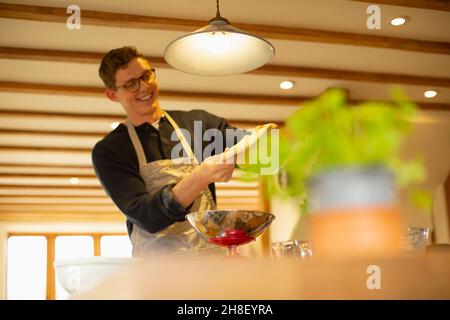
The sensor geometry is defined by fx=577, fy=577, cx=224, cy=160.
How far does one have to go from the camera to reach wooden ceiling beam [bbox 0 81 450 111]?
5.20 m

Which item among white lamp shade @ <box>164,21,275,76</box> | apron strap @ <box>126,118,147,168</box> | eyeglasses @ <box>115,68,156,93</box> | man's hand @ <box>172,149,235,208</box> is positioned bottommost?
man's hand @ <box>172,149,235,208</box>

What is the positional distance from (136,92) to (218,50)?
50 cm

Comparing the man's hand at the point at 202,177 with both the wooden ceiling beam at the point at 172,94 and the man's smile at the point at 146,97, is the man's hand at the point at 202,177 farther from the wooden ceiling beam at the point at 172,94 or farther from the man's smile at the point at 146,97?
the wooden ceiling beam at the point at 172,94

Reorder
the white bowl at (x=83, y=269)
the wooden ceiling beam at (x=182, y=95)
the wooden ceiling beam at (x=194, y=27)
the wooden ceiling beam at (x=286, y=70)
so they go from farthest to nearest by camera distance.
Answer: the wooden ceiling beam at (x=182, y=95) → the wooden ceiling beam at (x=286, y=70) → the wooden ceiling beam at (x=194, y=27) → the white bowl at (x=83, y=269)

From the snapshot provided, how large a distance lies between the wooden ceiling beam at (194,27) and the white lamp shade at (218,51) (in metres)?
1.62

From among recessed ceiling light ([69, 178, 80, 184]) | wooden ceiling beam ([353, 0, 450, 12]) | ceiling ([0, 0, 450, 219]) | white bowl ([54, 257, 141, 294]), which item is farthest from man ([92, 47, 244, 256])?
recessed ceiling light ([69, 178, 80, 184])

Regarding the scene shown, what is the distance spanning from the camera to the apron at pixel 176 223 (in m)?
2.23

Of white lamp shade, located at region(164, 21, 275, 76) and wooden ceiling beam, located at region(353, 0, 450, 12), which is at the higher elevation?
wooden ceiling beam, located at region(353, 0, 450, 12)

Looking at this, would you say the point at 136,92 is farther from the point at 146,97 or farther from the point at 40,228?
the point at 40,228

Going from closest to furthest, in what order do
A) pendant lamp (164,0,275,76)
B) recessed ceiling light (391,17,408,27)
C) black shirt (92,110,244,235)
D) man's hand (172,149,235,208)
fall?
man's hand (172,149,235,208), black shirt (92,110,244,235), pendant lamp (164,0,275,76), recessed ceiling light (391,17,408,27)

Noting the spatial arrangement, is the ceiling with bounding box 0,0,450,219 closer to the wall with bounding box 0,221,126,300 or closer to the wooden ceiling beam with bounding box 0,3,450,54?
the wooden ceiling beam with bounding box 0,3,450,54

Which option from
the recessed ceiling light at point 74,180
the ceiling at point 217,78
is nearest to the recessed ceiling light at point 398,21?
the ceiling at point 217,78

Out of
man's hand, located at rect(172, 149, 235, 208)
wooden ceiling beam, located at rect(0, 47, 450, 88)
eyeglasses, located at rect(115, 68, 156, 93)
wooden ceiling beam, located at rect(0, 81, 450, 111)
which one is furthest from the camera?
wooden ceiling beam, located at rect(0, 81, 450, 111)
